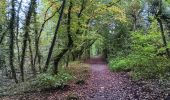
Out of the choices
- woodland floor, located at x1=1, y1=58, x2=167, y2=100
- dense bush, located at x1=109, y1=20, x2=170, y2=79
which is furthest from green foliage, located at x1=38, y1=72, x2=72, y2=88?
dense bush, located at x1=109, y1=20, x2=170, y2=79

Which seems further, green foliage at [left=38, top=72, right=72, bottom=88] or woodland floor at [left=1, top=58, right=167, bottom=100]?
green foliage at [left=38, top=72, right=72, bottom=88]

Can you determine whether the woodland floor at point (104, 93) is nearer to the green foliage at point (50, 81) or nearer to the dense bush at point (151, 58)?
the green foliage at point (50, 81)

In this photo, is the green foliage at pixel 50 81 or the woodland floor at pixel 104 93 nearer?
the woodland floor at pixel 104 93

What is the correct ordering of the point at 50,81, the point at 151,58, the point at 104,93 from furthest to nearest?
the point at 151,58, the point at 50,81, the point at 104,93

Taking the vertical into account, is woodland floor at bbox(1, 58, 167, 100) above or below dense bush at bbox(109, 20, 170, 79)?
below

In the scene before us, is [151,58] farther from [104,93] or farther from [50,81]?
[50,81]

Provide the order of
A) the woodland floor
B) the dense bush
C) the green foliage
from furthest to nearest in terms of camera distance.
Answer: the dense bush, the green foliage, the woodland floor

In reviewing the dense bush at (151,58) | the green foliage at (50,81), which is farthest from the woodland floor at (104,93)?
the dense bush at (151,58)

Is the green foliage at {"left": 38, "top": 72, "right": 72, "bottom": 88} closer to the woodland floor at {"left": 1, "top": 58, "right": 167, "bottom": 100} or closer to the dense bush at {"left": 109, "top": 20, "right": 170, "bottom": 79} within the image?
the woodland floor at {"left": 1, "top": 58, "right": 167, "bottom": 100}

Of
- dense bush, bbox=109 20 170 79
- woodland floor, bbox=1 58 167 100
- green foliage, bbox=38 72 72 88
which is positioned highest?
dense bush, bbox=109 20 170 79

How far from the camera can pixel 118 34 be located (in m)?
38.7

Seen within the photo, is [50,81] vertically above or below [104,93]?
above

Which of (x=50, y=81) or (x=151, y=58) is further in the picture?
(x=151, y=58)

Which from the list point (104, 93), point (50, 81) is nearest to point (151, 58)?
point (104, 93)
